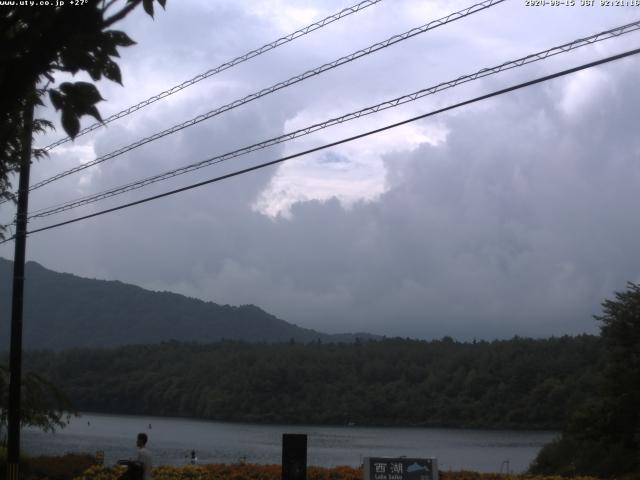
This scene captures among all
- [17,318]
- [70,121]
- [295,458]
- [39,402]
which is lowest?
[295,458]

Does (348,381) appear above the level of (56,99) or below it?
above

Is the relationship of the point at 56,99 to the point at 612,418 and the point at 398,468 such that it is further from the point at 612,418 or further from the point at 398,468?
the point at 612,418

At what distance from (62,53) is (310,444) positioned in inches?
1750

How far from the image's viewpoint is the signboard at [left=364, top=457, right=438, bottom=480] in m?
14.2

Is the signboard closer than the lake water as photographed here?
Yes

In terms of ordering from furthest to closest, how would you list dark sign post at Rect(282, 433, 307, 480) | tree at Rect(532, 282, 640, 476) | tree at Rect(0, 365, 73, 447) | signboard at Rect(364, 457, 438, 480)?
tree at Rect(532, 282, 640, 476) < tree at Rect(0, 365, 73, 447) < signboard at Rect(364, 457, 438, 480) < dark sign post at Rect(282, 433, 307, 480)

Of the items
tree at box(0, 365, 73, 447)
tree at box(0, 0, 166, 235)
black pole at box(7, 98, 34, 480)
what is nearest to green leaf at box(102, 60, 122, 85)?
tree at box(0, 0, 166, 235)

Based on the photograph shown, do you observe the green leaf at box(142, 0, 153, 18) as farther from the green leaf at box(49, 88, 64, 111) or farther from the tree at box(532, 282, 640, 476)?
the tree at box(532, 282, 640, 476)

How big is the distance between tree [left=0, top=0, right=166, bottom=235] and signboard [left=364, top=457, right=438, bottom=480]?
10.3 m

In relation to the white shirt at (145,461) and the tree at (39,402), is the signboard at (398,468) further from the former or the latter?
the tree at (39,402)

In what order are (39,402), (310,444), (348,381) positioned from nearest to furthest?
(39,402), (310,444), (348,381)

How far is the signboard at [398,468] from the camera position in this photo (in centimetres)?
1418

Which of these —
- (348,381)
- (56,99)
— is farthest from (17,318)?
(348,381)

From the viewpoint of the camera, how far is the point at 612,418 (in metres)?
24.3
